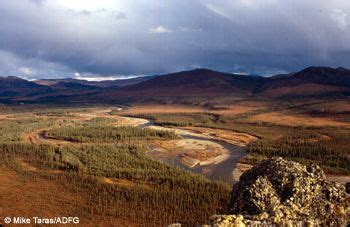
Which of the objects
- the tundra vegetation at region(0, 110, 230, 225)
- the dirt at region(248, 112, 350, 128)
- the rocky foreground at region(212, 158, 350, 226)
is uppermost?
the rocky foreground at region(212, 158, 350, 226)

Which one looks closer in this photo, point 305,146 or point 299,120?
point 305,146

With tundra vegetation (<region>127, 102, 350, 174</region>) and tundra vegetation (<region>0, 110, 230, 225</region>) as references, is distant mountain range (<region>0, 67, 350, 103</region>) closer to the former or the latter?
tundra vegetation (<region>127, 102, 350, 174</region>)

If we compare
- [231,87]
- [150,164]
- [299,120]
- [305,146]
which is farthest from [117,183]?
[231,87]

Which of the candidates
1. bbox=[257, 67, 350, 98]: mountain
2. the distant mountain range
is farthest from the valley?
the distant mountain range

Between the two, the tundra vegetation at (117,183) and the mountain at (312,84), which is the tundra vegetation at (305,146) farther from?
the mountain at (312,84)

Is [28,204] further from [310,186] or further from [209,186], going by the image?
[310,186]

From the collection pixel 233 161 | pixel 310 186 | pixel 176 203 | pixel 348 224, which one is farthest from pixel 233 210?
pixel 233 161

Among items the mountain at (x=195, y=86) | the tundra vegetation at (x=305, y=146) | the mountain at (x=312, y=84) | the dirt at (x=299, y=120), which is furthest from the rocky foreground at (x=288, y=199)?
the mountain at (x=195, y=86)

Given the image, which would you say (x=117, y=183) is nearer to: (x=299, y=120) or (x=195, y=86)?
(x=299, y=120)
